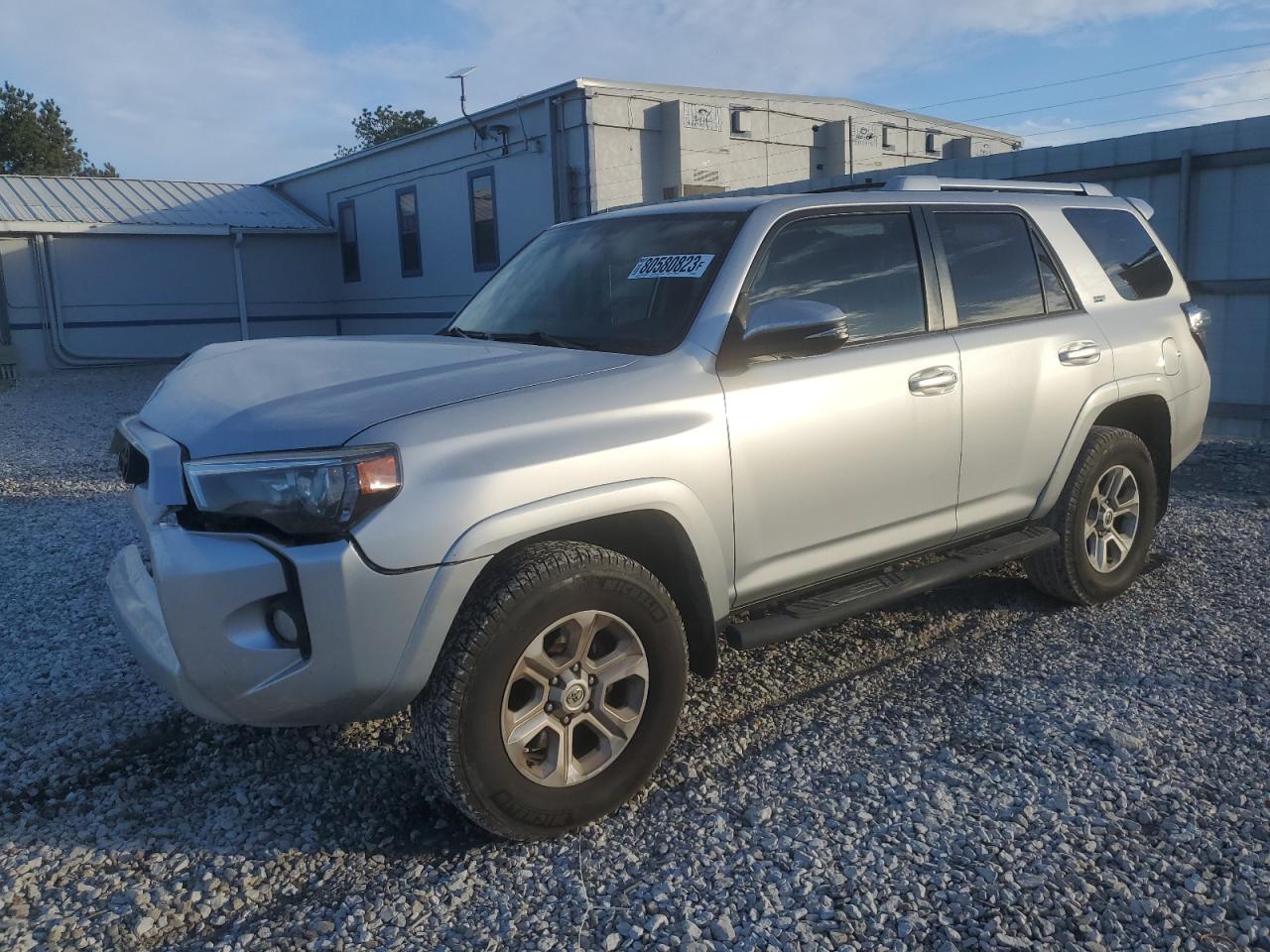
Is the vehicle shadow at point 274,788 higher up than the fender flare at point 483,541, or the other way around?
the fender flare at point 483,541

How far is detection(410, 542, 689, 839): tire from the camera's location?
2777mm

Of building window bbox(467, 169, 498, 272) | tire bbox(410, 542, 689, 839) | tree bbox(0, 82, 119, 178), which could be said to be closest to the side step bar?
tire bbox(410, 542, 689, 839)

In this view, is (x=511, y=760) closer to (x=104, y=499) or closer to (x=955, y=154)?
(x=104, y=499)

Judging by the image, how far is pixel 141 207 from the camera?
23422mm

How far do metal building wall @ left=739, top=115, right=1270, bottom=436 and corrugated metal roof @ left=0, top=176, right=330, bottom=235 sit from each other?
19220 millimetres

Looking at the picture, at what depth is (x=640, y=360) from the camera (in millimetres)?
3262

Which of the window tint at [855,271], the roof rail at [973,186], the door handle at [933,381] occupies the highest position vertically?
the roof rail at [973,186]

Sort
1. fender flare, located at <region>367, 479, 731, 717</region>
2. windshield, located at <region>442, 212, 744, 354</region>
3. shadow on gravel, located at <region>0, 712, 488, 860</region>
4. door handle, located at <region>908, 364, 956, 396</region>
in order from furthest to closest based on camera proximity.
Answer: door handle, located at <region>908, 364, 956, 396</region>
windshield, located at <region>442, 212, 744, 354</region>
shadow on gravel, located at <region>0, 712, 488, 860</region>
fender flare, located at <region>367, 479, 731, 717</region>

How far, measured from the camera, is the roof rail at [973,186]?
14.6 ft

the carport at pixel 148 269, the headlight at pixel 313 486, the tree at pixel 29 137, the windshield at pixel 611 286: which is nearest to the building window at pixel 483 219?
the carport at pixel 148 269

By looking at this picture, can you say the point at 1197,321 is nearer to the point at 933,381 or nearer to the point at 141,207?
the point at 933,381

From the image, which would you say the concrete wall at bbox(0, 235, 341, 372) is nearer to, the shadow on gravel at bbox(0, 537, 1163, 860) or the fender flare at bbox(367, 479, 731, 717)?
the shadow on gravel at bbox(0, 537, 1163, 860)

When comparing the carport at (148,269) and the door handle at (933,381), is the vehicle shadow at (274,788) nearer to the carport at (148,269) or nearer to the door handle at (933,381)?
the door handle at (933,381)

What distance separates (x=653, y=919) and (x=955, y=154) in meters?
23.2
